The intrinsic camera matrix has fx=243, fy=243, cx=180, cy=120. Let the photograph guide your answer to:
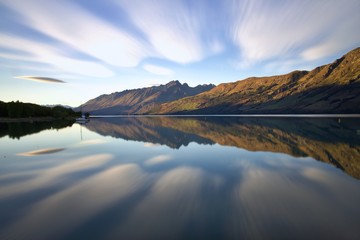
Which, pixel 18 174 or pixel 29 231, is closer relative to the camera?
pixel 29 231

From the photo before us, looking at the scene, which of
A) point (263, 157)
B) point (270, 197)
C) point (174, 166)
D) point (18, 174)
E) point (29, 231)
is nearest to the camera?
point (29, 231)

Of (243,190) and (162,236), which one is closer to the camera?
(162,236)

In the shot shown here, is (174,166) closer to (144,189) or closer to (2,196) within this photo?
(144,189)

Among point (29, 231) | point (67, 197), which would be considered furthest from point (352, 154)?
point (29, 231)

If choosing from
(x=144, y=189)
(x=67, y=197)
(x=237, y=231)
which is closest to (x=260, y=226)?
(x=237, y=231)

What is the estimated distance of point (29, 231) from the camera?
15109mm

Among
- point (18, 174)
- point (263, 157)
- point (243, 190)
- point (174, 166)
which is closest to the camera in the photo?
point (243, 190)

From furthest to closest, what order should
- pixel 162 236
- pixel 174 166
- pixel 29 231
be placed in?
pixel 174 166, pixel 29 231, pixel 162 236

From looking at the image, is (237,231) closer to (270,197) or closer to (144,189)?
(270,197)

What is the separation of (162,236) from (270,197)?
1136 cm

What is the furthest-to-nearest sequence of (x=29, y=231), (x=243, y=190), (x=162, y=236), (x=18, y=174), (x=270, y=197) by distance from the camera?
(x=18, y=174), (x=243, y=190), (x=270, y=197), (x=29, y=231), (x=162, y=236)

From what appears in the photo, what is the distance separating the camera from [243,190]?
76.6 ft

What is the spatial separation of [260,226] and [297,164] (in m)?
23.7

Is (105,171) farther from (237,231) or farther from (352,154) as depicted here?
(352,154)
